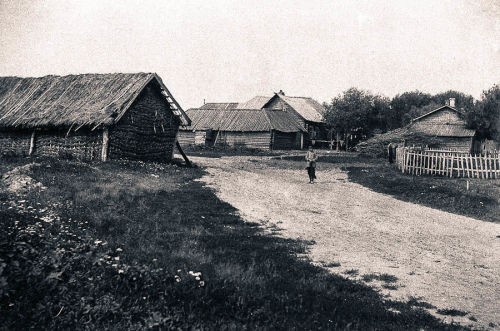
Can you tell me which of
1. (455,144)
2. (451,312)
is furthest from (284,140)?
(451,312)

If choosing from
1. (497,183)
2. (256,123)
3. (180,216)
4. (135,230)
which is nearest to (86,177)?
(180,216)

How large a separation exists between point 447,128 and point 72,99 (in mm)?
41069

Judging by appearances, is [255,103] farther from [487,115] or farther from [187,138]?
[487,115]

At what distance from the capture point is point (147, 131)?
22875mm

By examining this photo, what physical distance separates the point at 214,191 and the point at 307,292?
9176 millimetres

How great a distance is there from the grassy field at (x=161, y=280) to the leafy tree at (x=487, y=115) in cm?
3375

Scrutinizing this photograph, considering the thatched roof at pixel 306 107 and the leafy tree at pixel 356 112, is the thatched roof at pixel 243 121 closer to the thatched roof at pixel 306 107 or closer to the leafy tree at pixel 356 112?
the leafy tree at pixel 356 112

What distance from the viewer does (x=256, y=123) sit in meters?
47.5

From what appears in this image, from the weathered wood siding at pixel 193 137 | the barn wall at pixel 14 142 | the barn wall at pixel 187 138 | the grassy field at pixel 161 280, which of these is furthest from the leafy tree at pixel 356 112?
the grassy field at pixel 161 280

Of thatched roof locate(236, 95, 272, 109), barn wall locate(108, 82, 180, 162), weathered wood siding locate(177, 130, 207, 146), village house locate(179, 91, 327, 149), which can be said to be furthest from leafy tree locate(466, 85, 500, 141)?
thatched roof locate(236, 95, 272, 109)

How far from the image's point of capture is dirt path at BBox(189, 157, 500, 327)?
21.9 ft

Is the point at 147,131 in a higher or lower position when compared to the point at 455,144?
lower

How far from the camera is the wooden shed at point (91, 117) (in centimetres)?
2042

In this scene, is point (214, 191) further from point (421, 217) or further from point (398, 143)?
point (398, 143)
